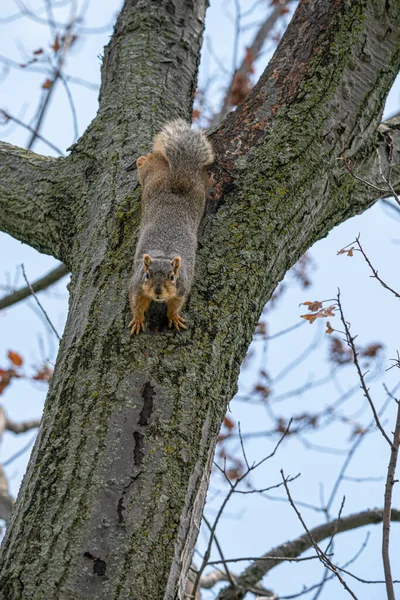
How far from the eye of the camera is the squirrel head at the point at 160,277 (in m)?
3.04

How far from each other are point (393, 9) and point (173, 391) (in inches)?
95.9

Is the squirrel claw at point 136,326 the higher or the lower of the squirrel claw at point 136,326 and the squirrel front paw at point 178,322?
the lower

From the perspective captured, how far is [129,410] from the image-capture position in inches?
92.9

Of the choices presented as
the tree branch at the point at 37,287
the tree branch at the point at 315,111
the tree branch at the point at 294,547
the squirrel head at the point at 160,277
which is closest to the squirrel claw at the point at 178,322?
the squirrel head at the point at 160,277

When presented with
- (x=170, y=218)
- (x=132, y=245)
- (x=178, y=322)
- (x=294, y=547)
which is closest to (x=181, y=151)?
(x=170, y=218)

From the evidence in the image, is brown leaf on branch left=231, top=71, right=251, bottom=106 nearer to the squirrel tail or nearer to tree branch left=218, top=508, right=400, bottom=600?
the squirrel tail

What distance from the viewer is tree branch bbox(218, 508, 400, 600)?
3.85m

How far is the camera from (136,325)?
8.71ft

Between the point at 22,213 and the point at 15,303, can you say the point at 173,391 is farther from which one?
the point at 15,303

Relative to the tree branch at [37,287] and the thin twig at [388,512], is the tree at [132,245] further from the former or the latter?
the tree branch at [37,287]

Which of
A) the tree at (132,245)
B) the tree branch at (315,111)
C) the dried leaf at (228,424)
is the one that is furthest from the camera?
the dried leaf at (228,424)

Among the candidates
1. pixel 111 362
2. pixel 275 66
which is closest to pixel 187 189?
pixel 275 66

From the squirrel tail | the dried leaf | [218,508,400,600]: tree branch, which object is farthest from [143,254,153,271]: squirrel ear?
the dried leaf

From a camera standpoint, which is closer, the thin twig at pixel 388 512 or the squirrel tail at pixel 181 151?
the thin twig at pixel 388 512
